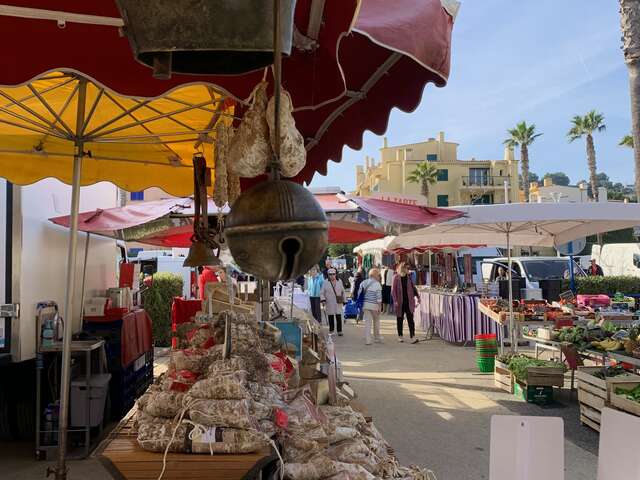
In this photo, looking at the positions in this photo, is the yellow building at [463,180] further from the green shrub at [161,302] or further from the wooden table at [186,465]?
the wooden table at [186,465]

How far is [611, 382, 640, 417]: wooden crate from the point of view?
560 centimetres

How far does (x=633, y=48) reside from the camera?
16.3 m

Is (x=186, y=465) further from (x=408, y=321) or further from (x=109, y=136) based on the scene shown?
(x=408, y=321)

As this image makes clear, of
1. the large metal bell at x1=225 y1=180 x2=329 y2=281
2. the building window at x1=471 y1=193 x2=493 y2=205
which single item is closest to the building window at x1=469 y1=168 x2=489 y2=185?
the building window at x1=471 y1=193 x2=493 y2=205

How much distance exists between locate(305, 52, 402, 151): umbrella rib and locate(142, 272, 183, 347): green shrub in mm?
9039

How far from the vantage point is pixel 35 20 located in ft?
9.02

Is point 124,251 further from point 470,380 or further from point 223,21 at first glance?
point 223,21

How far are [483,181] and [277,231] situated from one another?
62.9 metres

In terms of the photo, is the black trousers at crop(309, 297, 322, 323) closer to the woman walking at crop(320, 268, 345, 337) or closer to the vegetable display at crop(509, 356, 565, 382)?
the woman walking at crop(320, 268, 345, 337)

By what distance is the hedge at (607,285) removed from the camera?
18375 mm

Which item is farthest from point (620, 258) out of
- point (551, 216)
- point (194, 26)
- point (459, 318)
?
point (194, 26)

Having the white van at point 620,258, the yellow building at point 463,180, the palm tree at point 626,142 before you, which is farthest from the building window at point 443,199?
the white van at point 620,258

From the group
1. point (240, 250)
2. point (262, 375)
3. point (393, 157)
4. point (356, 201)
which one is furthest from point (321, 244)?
point (393, 157)

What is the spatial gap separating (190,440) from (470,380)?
7.41 meters
